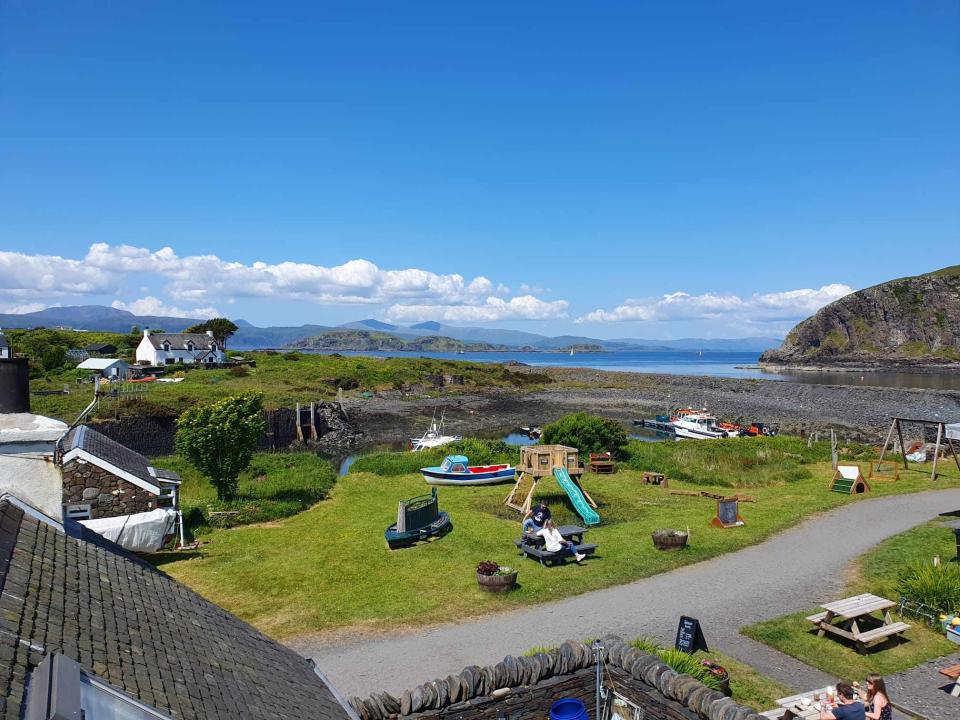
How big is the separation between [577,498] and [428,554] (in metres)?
7.59

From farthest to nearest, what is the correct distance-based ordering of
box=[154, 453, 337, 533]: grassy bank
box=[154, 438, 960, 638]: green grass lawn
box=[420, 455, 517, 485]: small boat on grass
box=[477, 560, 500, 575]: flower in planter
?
box=[420, 455, 517, 485]: small boat on grass
box=[154, 453, 337, 533]: grassy bank
box=[477, 560, 500, 575]: flower in planter
box=[154, 438, 960, 638]: green grass lawn

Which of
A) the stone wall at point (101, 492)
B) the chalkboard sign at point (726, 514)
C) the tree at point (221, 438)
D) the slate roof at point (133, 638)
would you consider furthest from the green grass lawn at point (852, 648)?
the tree at point (221, 438)

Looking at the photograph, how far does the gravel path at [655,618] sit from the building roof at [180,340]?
96.4 metres

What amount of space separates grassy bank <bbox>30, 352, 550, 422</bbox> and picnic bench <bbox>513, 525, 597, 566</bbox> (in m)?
31.5

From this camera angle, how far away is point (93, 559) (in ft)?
25.9

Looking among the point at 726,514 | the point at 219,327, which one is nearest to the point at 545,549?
the point at 726,514

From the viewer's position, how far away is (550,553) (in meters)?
18.8

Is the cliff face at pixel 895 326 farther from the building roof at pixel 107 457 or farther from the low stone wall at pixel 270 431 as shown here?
the building roof at pixel 107 457

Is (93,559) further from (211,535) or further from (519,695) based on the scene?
(211,535)

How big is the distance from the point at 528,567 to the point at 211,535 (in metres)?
Result: 12.4

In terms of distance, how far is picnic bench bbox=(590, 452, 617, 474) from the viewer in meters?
33.9

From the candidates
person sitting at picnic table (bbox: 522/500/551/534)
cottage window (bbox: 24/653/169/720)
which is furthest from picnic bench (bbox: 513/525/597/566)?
cottage window (bbox: 24/653/169/720)

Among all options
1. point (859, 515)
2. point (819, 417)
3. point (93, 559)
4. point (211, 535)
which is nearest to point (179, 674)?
point (93, 559)

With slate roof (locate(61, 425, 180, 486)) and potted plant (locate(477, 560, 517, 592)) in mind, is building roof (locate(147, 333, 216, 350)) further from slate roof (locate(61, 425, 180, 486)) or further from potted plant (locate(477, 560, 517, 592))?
potted plant (locate(477, 560, 517, 592))
